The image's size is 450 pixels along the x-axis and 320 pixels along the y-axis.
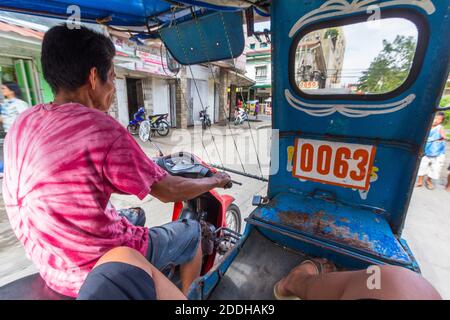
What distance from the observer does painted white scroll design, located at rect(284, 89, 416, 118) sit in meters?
1.60

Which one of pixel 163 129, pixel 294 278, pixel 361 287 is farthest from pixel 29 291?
pixel 163 129

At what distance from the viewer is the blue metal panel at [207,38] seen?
1856 millimetres

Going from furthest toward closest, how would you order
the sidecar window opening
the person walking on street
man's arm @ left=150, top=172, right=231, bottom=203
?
the person walking on street → the sidecar window opening → man's arm @ left=150, top=172, right=231, bottom=203

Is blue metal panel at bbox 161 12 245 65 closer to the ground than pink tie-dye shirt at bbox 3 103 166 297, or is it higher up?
higher up

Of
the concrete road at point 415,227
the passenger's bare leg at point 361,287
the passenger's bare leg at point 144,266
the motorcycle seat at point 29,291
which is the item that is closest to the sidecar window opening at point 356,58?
the concrete road at point 415,227

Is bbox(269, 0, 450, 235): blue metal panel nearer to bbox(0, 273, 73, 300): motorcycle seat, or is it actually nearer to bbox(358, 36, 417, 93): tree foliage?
bbox(358, 36, 417, 93): tree foliage

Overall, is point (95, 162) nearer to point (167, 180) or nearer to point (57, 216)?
point (57, 216)

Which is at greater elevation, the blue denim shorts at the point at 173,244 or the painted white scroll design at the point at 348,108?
the painted white scroll design at the point at 348,108

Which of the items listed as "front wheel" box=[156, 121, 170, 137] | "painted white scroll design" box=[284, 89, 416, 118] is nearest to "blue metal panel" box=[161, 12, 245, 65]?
"painted white scroll design" box=[284, 89, 416, 118]

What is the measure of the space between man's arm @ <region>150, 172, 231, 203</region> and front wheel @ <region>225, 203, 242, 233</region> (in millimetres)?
1201

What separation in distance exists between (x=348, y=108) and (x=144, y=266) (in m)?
1.77

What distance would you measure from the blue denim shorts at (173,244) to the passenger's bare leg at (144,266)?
42 centimetres

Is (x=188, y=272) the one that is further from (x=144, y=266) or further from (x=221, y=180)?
(x=144, y=266)

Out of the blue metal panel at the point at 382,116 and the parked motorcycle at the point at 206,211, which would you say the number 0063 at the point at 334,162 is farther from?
the parked motorcycle at the point at 206,211
